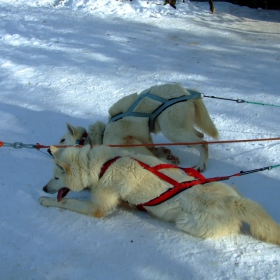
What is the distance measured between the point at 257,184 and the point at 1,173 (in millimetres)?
3006

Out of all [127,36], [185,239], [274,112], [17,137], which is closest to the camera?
[185,239]

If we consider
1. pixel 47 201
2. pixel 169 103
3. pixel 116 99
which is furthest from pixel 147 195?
pixel 116 99

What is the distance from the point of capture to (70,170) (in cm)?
339

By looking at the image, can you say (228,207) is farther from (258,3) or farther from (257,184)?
(258,3)

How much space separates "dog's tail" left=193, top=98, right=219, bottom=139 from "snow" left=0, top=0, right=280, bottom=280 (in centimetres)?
39

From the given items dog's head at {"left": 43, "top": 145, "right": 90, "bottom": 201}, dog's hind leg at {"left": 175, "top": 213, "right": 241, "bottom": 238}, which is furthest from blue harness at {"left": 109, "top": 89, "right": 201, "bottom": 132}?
dog's hind leg at {"left": 175, "top": 213, "right": 241, "bottom": 238}

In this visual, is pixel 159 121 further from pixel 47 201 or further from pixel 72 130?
pixel 47 201

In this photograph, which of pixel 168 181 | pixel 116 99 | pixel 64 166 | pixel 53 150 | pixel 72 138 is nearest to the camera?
pixel 168 181

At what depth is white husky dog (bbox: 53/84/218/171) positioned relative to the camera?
4.18 m

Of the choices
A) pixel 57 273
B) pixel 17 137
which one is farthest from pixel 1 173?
pixel 57 273

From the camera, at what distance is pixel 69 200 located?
3498 mm

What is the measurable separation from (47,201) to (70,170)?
47 cm

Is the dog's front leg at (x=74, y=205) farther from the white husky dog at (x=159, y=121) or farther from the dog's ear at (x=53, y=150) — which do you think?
the white husky dog at (x=159, y=121)

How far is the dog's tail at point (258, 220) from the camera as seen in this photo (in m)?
2.82
